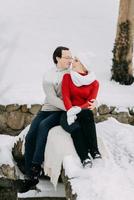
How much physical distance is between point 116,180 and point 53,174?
712 millimetres

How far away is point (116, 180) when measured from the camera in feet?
17.0

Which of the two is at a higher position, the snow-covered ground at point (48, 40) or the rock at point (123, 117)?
the snow-covered ground at point (48, 40)

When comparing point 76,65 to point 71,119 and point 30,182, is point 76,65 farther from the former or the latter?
point 30,182

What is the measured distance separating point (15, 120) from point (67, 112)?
313 centimetres

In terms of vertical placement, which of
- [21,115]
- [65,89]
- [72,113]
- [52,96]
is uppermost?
[65,89]

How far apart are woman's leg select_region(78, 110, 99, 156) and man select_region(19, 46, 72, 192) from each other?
0.91 feet

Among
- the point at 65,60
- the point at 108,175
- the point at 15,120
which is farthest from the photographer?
the point at 15,120

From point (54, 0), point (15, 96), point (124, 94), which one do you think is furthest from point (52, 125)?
point (54, 0)

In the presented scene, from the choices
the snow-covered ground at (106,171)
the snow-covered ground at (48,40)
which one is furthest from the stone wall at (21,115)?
the snow-covered ground at (106,171)

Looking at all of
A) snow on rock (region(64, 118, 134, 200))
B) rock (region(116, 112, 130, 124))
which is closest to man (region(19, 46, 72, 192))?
snow on rock (region(64, 118, 134, 200))

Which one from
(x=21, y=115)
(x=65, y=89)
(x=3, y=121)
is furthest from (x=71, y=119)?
(x=3, y=121)

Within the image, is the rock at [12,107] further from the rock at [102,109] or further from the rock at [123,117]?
the rock at [123,117]

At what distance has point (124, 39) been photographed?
9.45 meters

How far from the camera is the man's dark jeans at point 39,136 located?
5703 mm
